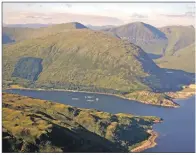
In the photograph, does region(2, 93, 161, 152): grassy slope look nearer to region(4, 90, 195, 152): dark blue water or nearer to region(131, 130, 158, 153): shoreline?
region(131, 130, 158, 153): shoreline

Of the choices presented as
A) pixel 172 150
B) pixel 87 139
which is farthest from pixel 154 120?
pixel 87 139

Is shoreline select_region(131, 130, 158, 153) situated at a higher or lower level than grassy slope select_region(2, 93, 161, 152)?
lower

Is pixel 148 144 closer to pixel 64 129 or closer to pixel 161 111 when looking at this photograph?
pixel 64 129

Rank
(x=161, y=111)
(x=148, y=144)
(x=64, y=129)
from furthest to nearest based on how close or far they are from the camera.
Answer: (x=161, y=111) → (x=148, y=144) → (x=64, y=129)

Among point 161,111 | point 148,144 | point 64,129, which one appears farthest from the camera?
point 161,111

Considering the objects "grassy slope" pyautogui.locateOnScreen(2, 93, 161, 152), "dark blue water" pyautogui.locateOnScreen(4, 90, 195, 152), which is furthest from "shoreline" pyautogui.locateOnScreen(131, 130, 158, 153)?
"grassy slope" pyautogui.locateOnScreen(2, 93, 161, 152)

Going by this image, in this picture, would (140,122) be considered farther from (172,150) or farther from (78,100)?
(78,100)

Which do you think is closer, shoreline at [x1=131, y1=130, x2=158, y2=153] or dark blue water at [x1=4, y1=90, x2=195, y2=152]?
shoreline at [x1=131, y1=130, x2=158, y2=153]

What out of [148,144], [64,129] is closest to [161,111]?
[148,144]
